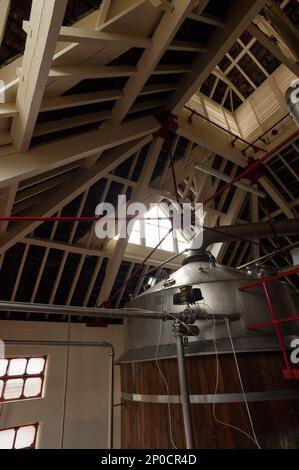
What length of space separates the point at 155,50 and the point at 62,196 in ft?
8.75

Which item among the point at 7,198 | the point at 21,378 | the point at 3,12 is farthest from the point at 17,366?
the point at 3,12

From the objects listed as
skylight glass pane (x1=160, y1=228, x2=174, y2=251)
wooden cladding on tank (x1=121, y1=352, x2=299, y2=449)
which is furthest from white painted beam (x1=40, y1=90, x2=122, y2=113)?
skylight glass pane (x1=160, y1=228, x2=174, y2=251)

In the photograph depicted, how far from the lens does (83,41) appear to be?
236cm

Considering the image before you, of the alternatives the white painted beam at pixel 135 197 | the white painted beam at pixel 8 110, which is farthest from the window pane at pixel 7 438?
the white painted beam at pixel 8 110

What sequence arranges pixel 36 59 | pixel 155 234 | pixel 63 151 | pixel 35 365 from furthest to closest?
pixel 155 234
pixel 35 365
pixel 63 151
pixel 36 59

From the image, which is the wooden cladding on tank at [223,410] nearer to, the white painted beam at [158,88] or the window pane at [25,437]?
the white painted beam at [158,88]

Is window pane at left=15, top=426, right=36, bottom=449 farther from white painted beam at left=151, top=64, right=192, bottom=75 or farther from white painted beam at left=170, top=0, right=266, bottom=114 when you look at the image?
white painted beam at left=170, top=0, right=266, bottom=114

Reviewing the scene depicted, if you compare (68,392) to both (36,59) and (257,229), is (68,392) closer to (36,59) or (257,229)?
(257,229)

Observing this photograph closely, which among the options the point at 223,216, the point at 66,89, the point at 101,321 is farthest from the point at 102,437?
the point at 66,89

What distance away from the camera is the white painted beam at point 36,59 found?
194cm

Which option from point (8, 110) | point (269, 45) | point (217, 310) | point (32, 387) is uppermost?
point (269, 45)

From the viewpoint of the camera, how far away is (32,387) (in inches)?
224

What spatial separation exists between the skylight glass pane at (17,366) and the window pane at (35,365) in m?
0.10
